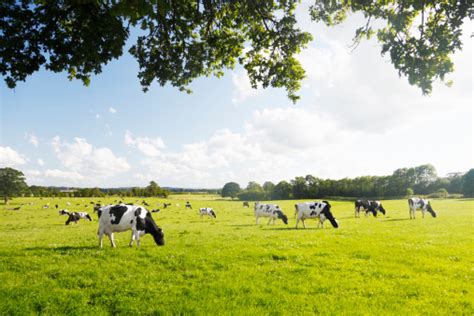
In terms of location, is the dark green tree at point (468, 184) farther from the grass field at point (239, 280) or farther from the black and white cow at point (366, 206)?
the grass field at point (239, 280)

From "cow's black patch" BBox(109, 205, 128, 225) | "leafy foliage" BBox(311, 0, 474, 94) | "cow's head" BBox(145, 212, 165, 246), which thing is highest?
"leafy foliage" BBox(311, 0, 474, 94)

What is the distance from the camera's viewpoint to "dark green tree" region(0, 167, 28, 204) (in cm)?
9362

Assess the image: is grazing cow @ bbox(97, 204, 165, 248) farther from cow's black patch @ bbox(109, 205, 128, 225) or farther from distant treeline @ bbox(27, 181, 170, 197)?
distant treeline @ bbox(27, 181, 170, 197)

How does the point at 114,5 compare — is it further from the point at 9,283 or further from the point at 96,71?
the point at 9,283

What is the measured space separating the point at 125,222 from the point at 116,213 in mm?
691

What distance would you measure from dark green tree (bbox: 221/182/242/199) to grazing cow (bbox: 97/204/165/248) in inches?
5887

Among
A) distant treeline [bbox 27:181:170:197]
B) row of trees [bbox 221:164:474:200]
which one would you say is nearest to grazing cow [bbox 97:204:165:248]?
row of trees [bbox 221:164:474:200]

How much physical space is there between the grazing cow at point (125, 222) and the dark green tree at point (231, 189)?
149525mm

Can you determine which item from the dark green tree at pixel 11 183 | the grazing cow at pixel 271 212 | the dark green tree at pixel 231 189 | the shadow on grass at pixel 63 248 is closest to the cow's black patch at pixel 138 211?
the shadow on grass at pixel 63 248

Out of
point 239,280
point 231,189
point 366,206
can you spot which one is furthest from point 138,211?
point 231,189

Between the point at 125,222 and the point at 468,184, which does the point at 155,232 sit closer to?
the point at 125,222

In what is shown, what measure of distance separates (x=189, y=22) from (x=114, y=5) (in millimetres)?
5246

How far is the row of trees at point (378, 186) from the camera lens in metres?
119

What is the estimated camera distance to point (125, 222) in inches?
629
